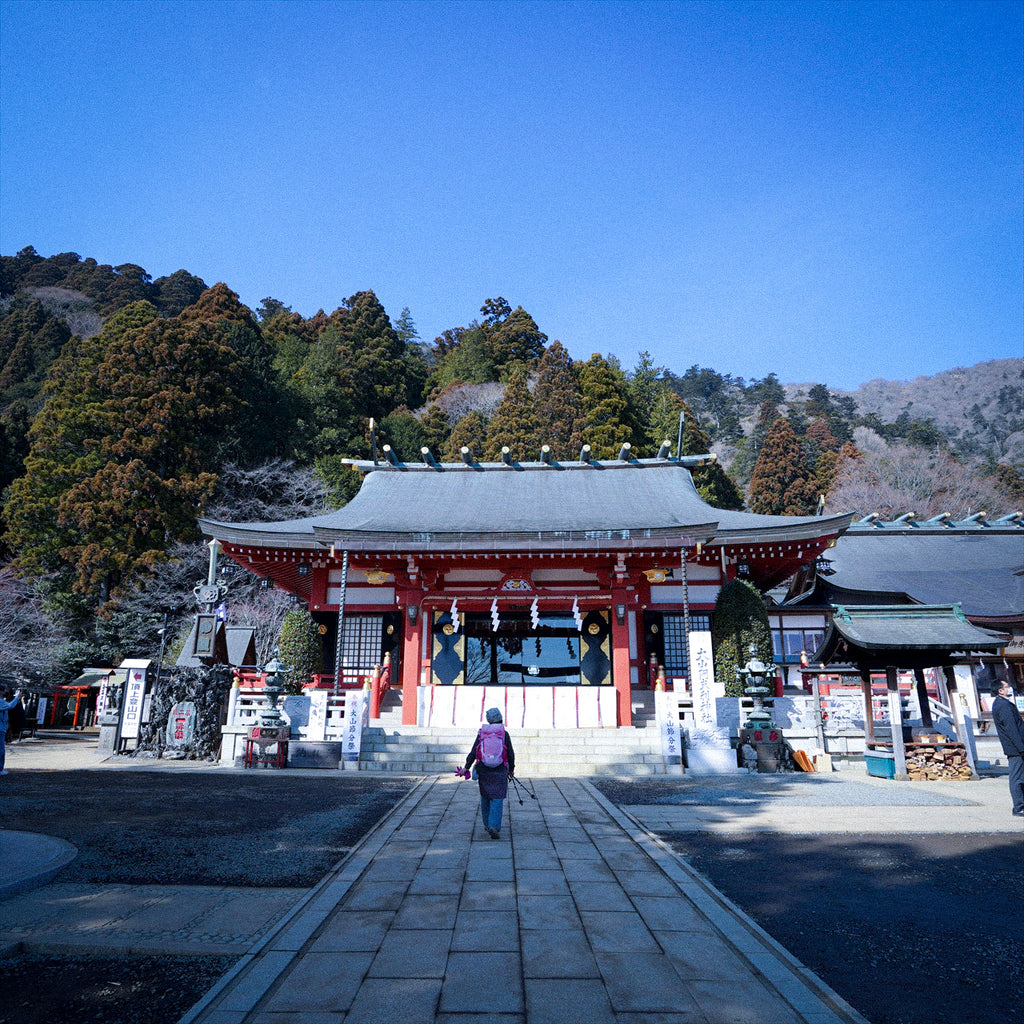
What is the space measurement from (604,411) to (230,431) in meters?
20.1

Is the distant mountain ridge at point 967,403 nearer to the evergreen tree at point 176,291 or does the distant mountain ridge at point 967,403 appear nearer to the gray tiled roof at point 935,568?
the gray tiled roof at point 935,568

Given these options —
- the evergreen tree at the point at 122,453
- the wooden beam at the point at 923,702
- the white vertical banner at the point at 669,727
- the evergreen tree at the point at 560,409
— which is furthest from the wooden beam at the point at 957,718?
the evergreen tree at the point at 560,409

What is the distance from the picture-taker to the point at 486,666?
58.7ft

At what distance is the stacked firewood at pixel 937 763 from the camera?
11.9m

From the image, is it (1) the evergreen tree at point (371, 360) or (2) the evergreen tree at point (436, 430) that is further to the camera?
(1) the evergreen tree at point (371, 360)

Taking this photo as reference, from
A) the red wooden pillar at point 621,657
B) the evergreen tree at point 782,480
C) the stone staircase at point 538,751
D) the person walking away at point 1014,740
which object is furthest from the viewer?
the evergreen tree at point 782,480

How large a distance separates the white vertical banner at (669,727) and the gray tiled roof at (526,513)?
367 cm

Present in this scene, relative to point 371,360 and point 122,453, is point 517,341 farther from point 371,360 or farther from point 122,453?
point 122,453

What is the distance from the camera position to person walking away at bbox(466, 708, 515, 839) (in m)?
7.05

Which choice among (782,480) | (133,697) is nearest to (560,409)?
(782,480)

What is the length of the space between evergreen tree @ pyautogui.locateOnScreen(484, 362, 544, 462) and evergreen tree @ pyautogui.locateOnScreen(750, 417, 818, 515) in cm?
1546

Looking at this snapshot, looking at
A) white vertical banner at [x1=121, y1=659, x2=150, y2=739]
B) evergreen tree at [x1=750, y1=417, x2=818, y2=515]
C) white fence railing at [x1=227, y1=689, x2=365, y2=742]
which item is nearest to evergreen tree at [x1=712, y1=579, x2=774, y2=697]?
white fence railing at [x1=227, y1=689, x2=365, y2=742]

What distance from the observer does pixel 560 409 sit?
137ft

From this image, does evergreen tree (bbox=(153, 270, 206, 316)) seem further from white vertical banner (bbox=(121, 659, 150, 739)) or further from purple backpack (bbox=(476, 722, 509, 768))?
purple backpack (bbox=(476, 722, 509, 768))
